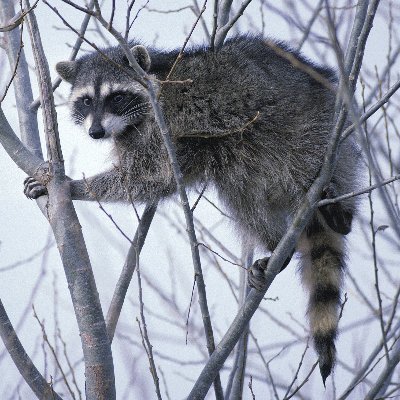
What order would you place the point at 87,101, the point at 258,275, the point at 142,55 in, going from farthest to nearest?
the point at 87,101
the point at 142,55
the point at 258,275

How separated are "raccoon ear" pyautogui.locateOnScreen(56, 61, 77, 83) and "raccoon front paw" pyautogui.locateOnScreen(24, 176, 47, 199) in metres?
1.24

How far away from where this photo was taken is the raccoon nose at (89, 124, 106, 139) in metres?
4.35

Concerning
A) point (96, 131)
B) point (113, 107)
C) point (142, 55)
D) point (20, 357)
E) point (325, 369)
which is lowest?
point (20, 357)

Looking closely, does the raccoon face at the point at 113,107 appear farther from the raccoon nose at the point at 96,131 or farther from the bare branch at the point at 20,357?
the bare branch at the point at 20,357

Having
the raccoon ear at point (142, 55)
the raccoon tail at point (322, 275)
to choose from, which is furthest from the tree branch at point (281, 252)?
the raccoon ear at point (142, 55)

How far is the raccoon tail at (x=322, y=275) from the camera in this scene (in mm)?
4035

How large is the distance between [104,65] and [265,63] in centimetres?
111

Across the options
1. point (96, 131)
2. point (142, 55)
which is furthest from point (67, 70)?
point (96, 131)

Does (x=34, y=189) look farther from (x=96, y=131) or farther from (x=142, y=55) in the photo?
(x=142, y=55)

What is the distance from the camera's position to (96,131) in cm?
435

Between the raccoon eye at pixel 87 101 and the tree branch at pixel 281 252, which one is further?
the raccoon eye at pixel 87 101

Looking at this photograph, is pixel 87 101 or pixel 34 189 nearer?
pixel 34 189

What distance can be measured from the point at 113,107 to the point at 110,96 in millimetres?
80

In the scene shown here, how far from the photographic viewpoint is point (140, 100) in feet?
15.6
